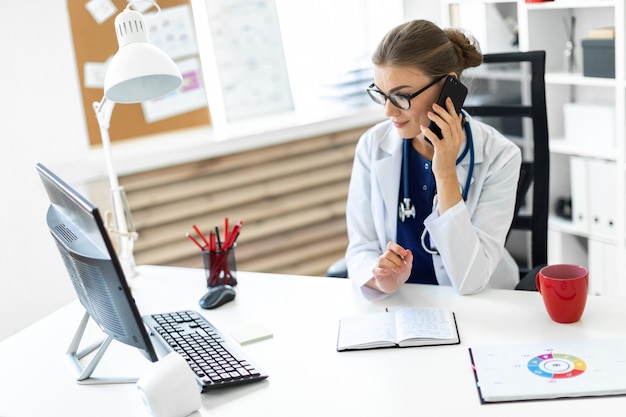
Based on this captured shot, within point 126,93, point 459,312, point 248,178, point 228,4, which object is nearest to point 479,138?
point 459,312

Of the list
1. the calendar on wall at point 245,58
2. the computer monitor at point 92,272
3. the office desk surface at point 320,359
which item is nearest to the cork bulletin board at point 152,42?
the calendar on wall at point 245,58

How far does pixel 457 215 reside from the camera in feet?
5.92

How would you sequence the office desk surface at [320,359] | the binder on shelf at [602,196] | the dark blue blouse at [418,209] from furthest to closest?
the binder on shelf at [602,196], the dark blue blouse at [418,209], the office desk surface at [320,359]

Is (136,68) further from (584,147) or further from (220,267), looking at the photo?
(584,147)

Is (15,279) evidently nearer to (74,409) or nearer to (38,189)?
(38,189)

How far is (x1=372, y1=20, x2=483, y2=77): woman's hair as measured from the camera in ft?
6.14

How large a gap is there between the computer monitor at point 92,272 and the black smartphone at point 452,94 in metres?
0.87

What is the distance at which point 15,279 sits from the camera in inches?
115

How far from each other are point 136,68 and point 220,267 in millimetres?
544

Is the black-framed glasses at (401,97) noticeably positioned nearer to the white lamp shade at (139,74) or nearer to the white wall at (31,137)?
the white lamp shade at (139,74)

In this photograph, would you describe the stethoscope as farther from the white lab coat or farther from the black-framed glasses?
the black-framed glasses

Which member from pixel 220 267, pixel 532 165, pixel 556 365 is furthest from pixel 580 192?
pixel 556 365

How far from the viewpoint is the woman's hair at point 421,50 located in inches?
73.7

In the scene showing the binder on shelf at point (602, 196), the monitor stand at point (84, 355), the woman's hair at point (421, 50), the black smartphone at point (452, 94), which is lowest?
the binder on shelf at point (602, 196)
